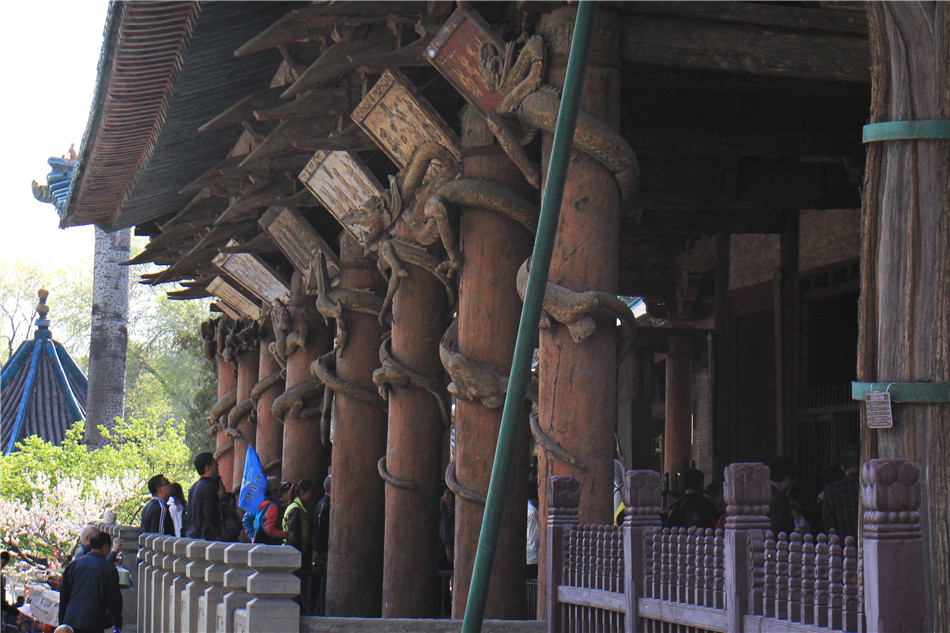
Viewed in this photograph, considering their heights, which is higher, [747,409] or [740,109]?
[740,109]

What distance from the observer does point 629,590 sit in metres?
5.83

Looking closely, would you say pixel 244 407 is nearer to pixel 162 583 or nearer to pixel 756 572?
pixel 162 583

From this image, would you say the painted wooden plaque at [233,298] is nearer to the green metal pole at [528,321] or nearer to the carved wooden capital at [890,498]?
the green metal pole at [528,321]

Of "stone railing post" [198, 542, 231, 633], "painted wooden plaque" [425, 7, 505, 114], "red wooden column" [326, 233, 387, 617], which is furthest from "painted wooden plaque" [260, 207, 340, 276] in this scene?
"stone railing post" [198, 542, 231, 633]

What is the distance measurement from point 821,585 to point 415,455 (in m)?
6.78

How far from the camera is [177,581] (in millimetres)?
9859

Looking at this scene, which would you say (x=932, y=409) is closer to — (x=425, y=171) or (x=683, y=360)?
(x=425, y=171)

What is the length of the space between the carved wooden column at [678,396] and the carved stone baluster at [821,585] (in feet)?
46.5

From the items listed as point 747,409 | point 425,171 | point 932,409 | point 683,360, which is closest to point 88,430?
point 683,360

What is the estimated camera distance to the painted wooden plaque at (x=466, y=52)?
8.19m

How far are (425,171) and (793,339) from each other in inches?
181

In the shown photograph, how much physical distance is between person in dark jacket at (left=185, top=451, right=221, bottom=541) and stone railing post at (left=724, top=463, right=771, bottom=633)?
21.5 ft

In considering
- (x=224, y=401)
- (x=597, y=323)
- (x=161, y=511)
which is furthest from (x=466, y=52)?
(x=224, y=401)

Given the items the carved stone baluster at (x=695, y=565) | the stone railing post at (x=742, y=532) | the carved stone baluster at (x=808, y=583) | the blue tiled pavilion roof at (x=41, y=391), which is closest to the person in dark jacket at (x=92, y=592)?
the carved stone baluster at (x=695, y=565)
